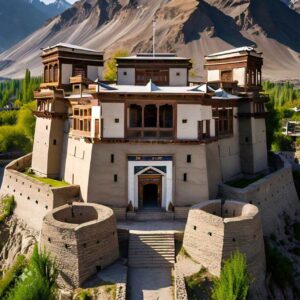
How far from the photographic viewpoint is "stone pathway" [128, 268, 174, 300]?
19750mm

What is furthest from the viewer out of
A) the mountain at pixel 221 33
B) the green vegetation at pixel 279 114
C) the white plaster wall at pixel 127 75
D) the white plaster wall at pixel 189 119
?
the mountain at pixel 221 33

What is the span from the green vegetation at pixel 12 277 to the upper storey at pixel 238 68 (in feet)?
63.0

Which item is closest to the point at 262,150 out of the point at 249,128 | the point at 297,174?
the point at 249,128

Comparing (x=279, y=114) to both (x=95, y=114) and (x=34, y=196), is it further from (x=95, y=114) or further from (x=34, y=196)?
(x=34, y=196)

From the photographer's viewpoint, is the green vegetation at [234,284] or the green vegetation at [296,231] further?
the green vegetation at [296,231]

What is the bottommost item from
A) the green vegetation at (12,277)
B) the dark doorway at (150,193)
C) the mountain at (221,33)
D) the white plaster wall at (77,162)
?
the green vegetation at (12,277)

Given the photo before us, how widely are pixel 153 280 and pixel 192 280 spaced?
6.44 ft

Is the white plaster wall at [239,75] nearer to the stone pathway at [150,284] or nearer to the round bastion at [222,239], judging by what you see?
the round bastion at [222,239]

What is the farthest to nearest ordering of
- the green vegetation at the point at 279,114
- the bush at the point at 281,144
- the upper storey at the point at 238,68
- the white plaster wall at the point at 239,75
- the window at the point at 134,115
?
the bush at the point at 281,144
the green vegetation at the point at 279,114
the white plaster wall at the point at 239,75
the upper storey at the point at 238,68
the window at the point at 134,115

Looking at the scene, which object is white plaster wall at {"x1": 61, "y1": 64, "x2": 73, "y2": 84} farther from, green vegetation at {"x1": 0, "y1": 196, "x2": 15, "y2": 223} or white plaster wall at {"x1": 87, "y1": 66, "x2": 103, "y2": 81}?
green vegetation at {"x1": 0, "y1": 196, "x2": 15, "y2": 223}

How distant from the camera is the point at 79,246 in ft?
67.5

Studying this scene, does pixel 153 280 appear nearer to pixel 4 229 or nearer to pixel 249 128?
pixel 4 229

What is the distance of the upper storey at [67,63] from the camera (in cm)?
3262

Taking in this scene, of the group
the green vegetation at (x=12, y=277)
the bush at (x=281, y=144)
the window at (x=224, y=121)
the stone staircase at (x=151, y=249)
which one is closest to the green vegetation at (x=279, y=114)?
the bush at (x=281, y=144)
